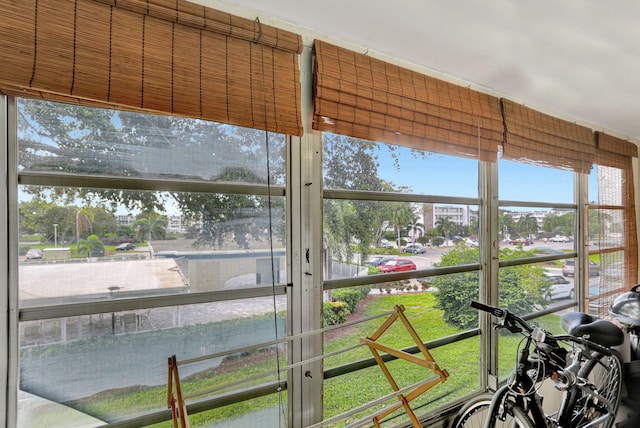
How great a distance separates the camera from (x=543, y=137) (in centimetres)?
272

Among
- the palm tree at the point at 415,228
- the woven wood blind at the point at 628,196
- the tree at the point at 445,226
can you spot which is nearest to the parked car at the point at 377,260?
the palm tree at the point at 415,228

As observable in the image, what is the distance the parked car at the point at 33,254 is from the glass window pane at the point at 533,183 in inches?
106

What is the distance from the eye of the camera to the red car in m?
1.95

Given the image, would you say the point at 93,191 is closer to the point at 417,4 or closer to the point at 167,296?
the point at 167,296

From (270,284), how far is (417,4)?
1336 mm

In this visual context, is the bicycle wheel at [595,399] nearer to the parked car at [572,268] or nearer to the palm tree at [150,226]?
the parked car at [572,268]

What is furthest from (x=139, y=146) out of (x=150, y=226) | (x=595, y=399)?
(x=595, y=399)

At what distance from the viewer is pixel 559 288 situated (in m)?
3.14

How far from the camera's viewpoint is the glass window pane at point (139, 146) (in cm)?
119

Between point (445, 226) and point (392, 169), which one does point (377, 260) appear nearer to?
point (392, 169)

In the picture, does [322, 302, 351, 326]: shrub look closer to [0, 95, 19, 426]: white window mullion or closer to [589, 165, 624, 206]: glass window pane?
[0, 95, 19, 426]: white window mullion

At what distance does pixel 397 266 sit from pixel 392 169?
21.9 inches

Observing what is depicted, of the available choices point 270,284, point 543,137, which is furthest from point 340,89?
point 543,137

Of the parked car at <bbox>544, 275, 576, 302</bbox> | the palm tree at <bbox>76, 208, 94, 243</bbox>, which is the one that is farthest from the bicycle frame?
the palm tree at <bbox>76, 208, 94, 243</bbox>
